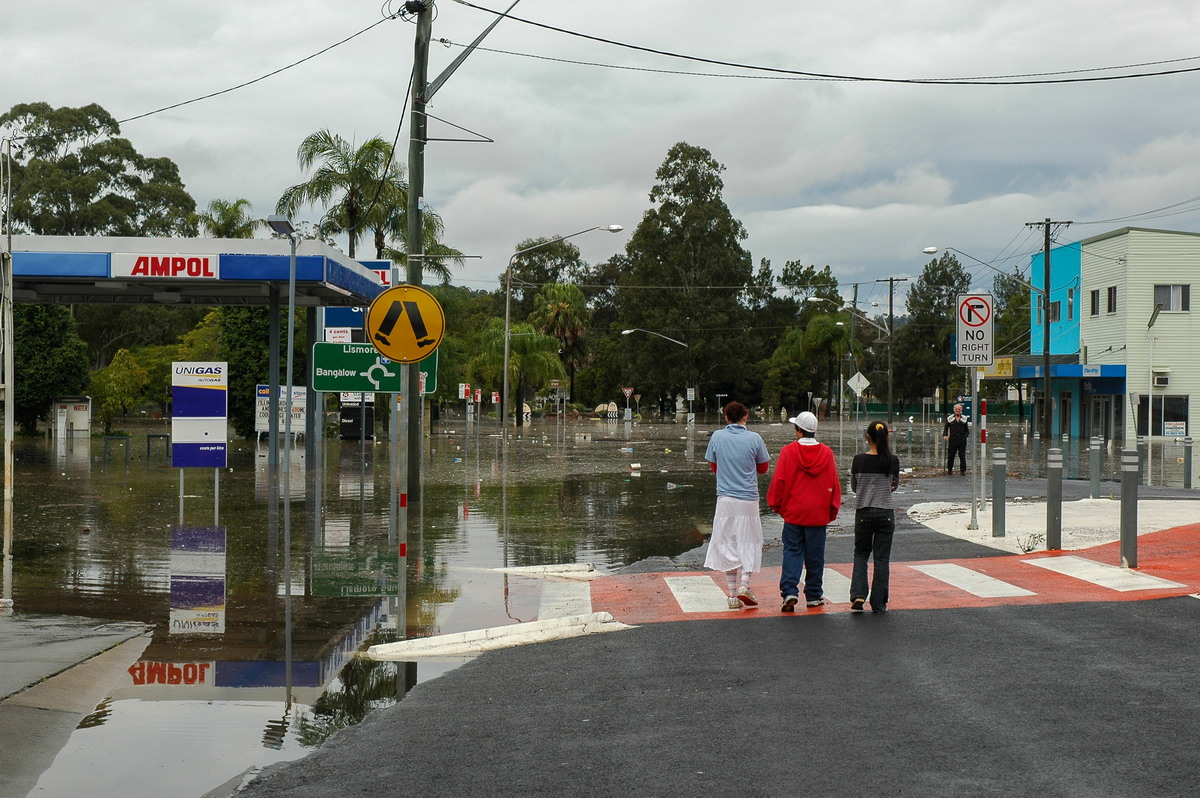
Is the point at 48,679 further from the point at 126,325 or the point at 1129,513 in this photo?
the point at 126,325

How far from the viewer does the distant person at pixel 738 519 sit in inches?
384

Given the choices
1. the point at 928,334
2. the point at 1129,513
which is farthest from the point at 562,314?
the point at 1129,513

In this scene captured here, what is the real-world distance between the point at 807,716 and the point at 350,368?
13324mm

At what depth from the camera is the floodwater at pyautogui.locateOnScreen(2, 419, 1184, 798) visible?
6.45 meters

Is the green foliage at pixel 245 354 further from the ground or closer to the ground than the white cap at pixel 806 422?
further from the ground

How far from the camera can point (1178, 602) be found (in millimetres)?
9477

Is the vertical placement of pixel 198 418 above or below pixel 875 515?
above

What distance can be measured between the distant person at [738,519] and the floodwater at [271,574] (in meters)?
1.88

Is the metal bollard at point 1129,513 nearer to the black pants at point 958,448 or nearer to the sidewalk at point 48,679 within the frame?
the sidewalk at point 48,679

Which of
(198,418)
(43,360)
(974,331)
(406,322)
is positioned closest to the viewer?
(406,322)

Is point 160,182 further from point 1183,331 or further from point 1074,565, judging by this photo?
point 1074,565

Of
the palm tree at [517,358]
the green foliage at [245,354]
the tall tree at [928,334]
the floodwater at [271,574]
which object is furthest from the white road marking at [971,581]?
the tall tree at [928,334]

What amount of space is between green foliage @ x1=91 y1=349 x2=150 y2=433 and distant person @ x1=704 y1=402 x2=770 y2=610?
4420 centimetres

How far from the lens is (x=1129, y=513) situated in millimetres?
11094
